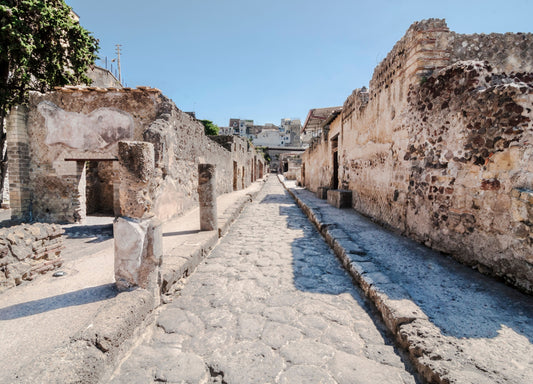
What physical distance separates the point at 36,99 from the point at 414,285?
870cm

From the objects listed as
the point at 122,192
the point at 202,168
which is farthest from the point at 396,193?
the point at 122,192

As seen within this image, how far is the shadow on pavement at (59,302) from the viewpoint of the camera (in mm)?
2014

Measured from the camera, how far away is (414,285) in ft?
8.68

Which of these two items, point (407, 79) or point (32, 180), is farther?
point (32, 180)

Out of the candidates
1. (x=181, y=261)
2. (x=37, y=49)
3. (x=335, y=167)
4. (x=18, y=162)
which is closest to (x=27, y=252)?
(x=181, y=261)

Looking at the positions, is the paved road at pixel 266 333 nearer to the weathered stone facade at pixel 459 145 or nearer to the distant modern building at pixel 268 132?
the weathered stone facade at pixel 459 145

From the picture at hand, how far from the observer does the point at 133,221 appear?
88.7 inches

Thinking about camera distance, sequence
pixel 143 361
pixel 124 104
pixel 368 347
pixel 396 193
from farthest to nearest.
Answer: pixel 124 104
pixel 396 193
pixel 368 347
pixel 143 361

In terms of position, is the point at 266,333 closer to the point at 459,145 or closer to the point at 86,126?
the point at 459,145

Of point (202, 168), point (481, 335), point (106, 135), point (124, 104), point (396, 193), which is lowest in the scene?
point (481, 335)

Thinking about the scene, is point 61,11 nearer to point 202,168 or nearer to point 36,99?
point 36,99

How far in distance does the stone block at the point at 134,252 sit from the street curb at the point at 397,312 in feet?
7.04

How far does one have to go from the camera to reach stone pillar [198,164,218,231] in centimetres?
473

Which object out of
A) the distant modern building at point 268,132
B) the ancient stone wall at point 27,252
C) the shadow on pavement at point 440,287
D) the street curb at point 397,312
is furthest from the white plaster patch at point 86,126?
the distant modern building at point 268,132
